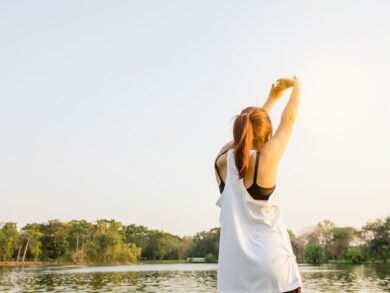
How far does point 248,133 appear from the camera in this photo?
5.28ft

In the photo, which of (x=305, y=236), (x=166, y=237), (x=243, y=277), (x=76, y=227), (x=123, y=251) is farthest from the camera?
(x=166, y=237)

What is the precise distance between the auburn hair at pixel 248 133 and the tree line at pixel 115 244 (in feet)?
200

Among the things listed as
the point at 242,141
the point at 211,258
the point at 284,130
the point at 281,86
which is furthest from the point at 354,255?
the point at 242,141

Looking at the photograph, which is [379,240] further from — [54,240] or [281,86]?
[281,86]

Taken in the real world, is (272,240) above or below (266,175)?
below

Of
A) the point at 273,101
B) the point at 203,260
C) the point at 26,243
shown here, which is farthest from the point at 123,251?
the point at 273,101

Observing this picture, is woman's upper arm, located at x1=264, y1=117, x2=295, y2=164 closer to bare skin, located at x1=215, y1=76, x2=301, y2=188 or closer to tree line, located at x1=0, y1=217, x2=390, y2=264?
bare skin, located at x1=215, y1=76, x2=301, y2=188

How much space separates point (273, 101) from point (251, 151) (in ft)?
1.70

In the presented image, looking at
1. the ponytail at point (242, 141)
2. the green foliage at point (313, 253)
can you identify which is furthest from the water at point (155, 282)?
the green foliage at point (313, 253)

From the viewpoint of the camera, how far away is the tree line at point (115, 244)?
A: 6066 cm

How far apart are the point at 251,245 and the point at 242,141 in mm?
366

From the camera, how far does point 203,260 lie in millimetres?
86812

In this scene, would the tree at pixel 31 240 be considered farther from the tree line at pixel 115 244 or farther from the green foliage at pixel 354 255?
the green foliage at pixel 354 255

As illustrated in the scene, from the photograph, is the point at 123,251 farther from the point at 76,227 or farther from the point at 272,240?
the point at 272,240
